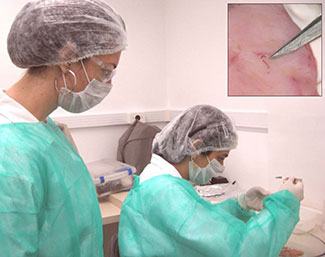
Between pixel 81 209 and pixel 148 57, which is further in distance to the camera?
pixel 148 57

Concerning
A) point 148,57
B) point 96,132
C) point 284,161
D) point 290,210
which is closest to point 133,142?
point 96,132

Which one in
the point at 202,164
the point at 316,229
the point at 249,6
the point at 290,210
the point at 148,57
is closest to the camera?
the point at 290,210

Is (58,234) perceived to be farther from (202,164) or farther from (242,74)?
(242,74)

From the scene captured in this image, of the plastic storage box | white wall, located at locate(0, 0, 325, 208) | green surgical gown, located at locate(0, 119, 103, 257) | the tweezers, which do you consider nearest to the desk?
the plastic storage box

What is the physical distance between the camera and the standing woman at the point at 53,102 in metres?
0.89

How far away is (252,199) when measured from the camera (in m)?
1.49

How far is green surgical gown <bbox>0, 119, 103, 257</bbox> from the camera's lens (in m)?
0.82

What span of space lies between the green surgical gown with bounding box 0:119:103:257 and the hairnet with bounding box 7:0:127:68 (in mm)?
196

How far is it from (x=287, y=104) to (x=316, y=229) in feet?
2.11

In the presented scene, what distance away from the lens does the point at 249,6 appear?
2.10m

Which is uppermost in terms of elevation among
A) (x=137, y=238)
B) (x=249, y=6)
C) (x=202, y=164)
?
(x=249, y=6)

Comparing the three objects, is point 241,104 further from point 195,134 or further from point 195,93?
point 195,134

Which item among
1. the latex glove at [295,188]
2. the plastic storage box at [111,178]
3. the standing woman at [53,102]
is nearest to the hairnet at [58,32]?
the standing woman at [53,102]

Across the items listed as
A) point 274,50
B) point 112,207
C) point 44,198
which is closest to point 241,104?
point 274,50
